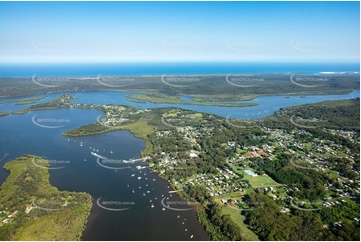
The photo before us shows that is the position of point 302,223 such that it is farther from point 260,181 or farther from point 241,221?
point 260,181

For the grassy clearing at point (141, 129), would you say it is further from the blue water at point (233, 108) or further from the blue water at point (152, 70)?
the blue water at point (152, 70)

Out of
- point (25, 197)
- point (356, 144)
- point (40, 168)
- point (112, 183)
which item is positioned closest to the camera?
point (25, 197)

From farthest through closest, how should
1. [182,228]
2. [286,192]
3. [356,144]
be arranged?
[356,144] → [286,192] → [182,228]

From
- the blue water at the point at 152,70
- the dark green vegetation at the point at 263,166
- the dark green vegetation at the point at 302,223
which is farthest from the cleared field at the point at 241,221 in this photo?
the blue water at the point at 152,70

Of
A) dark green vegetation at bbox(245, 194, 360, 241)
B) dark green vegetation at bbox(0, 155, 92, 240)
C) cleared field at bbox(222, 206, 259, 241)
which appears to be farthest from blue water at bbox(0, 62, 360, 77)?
dark green vegetation at bbox(245, 194, 360, 241)

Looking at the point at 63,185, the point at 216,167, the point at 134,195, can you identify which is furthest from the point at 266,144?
the point at 63,185

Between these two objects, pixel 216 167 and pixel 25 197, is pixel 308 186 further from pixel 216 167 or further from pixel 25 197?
pixel 25 197

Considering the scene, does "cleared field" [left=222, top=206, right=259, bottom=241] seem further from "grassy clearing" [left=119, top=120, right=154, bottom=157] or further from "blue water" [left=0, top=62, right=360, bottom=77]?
"blue water" [left=0, top=62, right=360, bottom=77]

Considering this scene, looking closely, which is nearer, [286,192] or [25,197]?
[25,197]
